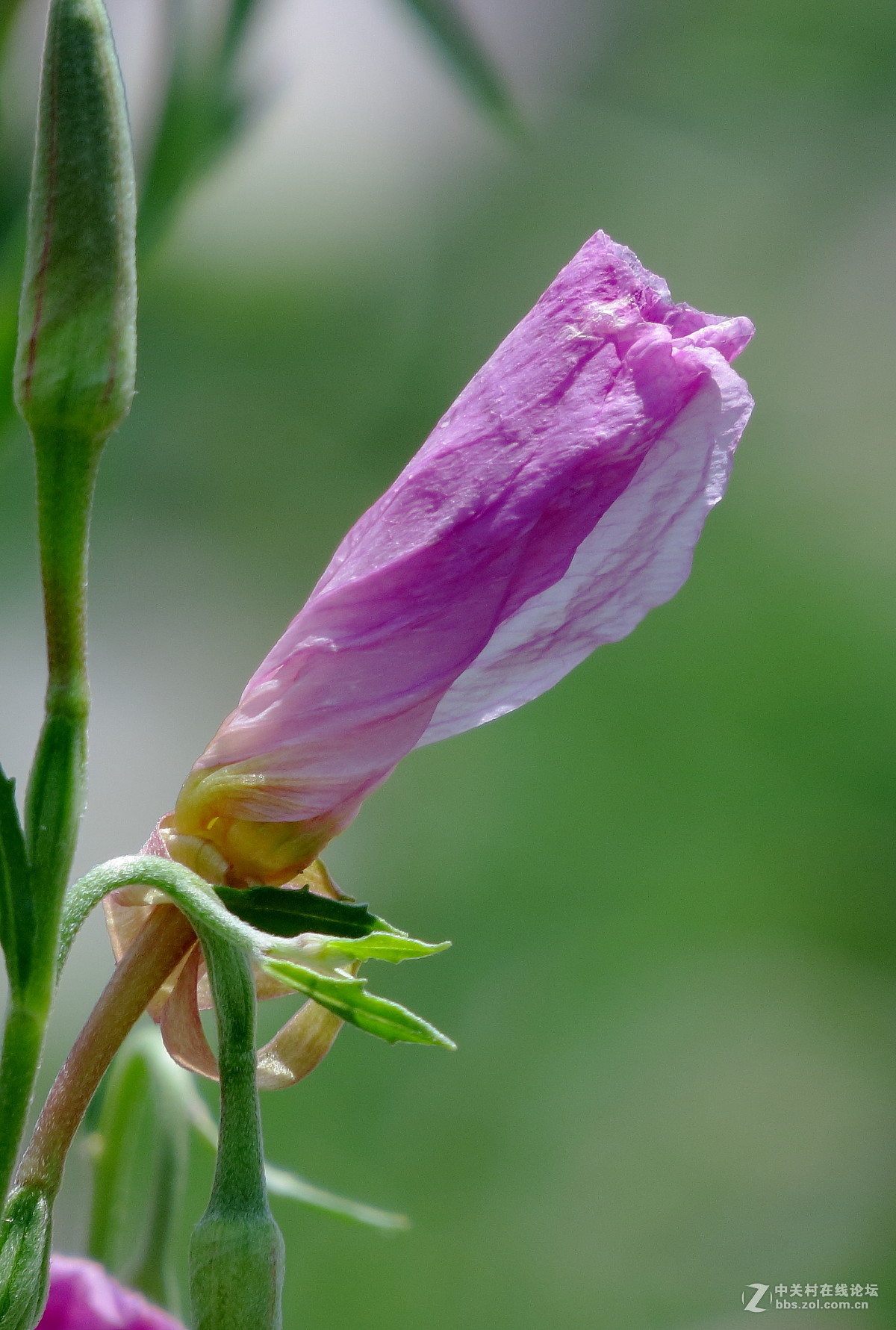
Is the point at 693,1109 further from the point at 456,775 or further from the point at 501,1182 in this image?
the point at 456,775

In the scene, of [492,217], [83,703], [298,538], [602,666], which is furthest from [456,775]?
[83,703]

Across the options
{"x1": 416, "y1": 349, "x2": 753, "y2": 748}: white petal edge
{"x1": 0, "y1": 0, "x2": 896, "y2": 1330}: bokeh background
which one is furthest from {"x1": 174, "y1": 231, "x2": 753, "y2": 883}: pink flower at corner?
{"x1": 0, "y1": 0, "x2": 896, "y2": 1330}: bokeh background

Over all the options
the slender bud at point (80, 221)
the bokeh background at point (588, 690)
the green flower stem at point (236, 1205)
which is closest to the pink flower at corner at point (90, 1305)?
the green flower stem at point (236, 1205)

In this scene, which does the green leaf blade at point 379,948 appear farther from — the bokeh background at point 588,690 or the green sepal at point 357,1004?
the bokeh background at point 588,690

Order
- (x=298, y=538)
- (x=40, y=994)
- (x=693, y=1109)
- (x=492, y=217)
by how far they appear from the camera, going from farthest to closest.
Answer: (x=492, y=217), (x=298, y=538), (x=693, y=1109), (x=40, y=994)

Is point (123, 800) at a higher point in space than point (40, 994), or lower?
higher

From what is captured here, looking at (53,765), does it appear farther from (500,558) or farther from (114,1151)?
(114,1151)

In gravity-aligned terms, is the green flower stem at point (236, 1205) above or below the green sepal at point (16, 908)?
below
